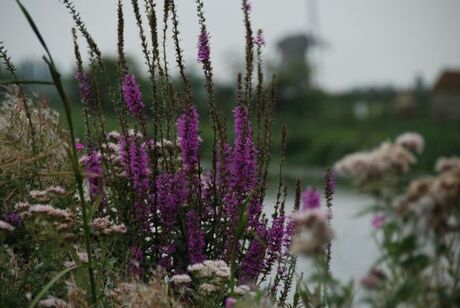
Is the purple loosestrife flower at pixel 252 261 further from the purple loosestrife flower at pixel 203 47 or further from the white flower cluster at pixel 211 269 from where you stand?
the purple loosestrife flower at pixel 203 47

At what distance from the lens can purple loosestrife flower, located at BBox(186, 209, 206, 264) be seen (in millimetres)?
5141

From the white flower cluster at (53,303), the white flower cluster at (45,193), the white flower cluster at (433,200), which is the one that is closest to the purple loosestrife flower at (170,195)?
the white flower cluster at (45,193)

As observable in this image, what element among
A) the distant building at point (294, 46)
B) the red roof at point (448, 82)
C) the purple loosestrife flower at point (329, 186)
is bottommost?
the purple loosestrife flower at point (329, 186)

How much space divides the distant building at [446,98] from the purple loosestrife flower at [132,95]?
210ft

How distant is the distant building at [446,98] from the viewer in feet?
216

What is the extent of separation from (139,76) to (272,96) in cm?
7227

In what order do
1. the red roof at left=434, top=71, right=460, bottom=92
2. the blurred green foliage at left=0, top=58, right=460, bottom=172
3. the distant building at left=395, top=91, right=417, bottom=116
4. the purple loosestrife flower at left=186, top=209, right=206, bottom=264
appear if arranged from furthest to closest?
the red roof at left=434, top=71, right=460, bottom=92, the distant building at left=395, top=91, right=417, bottom=116, the blurred green foliage at left=0, top=58, right=460, bottom=172, the purple loosestrife flower at left=186, top=209, right=206, bottom=264

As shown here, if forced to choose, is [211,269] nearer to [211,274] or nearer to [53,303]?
[211,274]

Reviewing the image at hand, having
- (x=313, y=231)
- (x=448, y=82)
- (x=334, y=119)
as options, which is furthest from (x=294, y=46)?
(x=313, y=231)

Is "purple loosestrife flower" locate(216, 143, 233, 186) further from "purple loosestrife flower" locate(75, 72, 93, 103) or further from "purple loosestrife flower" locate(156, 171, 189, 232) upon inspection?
"purple loosestrife flower" locate(75, 72, 93, 103)

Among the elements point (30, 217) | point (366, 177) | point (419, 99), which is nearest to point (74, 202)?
point (30, 217)

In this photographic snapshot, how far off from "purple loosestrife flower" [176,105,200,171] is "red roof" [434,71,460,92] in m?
65.3

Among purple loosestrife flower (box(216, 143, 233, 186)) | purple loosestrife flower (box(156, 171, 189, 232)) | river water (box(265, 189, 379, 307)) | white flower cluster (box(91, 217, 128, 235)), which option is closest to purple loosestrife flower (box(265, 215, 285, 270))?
purple loosestrife flower (box(216, 143, 233, 186))

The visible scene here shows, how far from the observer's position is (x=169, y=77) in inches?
219
